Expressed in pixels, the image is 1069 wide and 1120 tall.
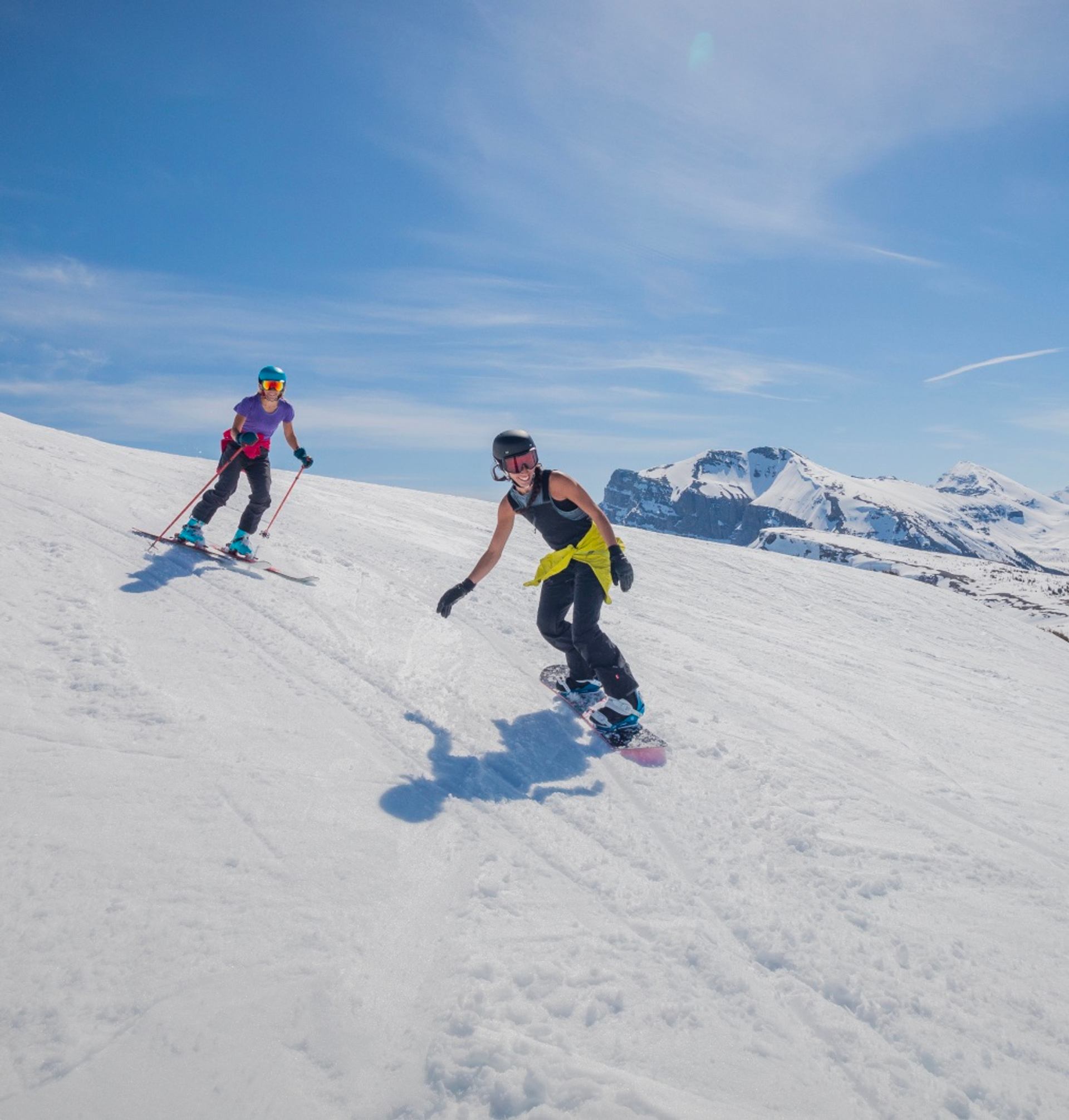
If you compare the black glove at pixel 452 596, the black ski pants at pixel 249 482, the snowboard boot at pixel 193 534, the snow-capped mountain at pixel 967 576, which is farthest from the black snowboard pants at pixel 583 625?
the snow-capped mountain at pixel 967 576

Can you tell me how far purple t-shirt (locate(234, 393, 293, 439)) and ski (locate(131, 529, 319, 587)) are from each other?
1749 millimetres

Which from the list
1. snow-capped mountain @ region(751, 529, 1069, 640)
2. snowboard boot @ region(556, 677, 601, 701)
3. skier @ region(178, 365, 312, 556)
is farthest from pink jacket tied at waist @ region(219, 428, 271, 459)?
snow-capped mountain @ region(751, 529, 1069, 640)

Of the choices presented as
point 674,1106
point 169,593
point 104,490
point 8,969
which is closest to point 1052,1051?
point 674,1106

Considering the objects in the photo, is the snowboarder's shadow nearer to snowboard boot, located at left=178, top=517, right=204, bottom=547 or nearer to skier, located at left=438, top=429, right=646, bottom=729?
snowboard boot, located at left=178, top=517, right=204, bottom=547

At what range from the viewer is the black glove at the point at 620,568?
565cm

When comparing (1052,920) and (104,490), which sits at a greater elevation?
(104,490)

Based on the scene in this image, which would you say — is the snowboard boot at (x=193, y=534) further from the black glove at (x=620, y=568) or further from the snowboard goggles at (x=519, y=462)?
the black glove at (x=620, y=568)

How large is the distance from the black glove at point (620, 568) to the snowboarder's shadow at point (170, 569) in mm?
4392

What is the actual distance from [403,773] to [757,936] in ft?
7.76

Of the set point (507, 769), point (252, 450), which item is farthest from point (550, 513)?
point (252, 450)

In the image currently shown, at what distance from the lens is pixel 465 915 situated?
313 centimetres

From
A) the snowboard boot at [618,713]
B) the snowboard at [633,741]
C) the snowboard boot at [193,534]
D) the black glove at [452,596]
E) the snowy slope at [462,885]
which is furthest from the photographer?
the snowboard boot at [193,534]

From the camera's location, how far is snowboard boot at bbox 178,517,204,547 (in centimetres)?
817

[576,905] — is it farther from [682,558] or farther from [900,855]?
[682,558]
